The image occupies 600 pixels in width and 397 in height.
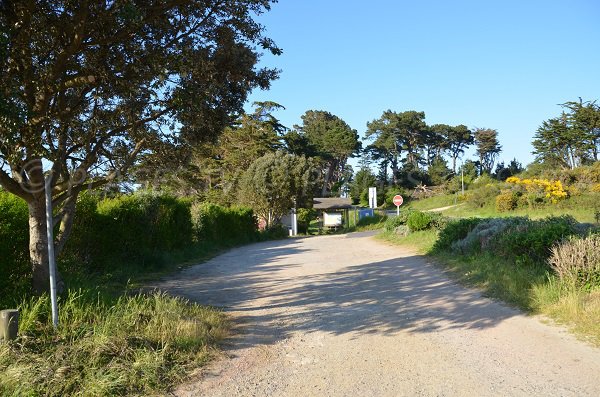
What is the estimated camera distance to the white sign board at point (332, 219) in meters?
46.2

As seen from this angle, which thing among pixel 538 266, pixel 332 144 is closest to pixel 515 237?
pixel 538 266

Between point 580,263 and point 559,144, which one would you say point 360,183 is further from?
point 580,263

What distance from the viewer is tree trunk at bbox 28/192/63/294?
6.43 m

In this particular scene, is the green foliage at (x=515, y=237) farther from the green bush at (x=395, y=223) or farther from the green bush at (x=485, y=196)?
the green bush at (x=485, y=196)

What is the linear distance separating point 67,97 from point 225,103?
7.40 ft

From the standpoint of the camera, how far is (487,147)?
8181 cm

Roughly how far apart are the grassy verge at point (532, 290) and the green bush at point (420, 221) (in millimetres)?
9103

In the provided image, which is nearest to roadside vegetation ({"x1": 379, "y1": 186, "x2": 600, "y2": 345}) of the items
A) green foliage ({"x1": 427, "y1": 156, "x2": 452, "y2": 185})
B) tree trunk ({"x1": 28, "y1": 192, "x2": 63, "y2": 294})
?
tree trunk ({"x1": 28, "y1": 192, "x2": 63, "y2": 294})

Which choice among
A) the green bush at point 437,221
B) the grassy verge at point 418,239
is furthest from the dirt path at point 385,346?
the green bush at point 437,221

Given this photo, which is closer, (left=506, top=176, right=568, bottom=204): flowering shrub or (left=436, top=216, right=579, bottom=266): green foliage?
(left=436, top=216, right=579, bottom=266): green foliage

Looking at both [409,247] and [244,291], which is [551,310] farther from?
[409,247]

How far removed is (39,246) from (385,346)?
474cm

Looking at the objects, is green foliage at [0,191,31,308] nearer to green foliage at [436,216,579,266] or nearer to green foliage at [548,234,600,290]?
green foliage at [548,234,600,290]

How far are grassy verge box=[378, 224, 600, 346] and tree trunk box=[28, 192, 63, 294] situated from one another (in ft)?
22.6
